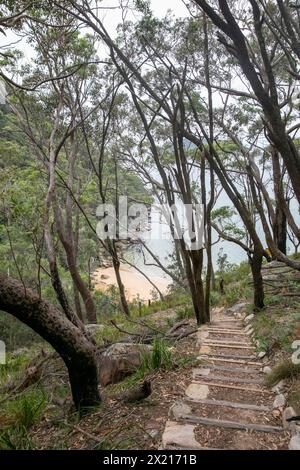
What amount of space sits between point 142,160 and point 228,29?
11.8 meters

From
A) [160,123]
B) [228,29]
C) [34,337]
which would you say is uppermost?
[160,123]

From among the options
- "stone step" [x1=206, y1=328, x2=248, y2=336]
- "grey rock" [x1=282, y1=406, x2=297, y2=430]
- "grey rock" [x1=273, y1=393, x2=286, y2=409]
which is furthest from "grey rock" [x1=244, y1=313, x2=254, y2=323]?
"grey rock" [x1=282, y1=406, x2=297, y2=430]

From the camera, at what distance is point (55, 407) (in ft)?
11.4

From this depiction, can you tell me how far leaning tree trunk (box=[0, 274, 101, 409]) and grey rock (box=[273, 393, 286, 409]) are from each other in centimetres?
163

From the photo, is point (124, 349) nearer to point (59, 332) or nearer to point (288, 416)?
point (59, 332)

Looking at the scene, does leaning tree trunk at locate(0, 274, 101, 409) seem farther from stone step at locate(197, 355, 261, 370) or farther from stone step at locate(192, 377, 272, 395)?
stone step at locate(197, 355, 261, 370)

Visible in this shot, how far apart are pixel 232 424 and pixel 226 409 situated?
29cm

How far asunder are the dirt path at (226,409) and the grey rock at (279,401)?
0.17 ft

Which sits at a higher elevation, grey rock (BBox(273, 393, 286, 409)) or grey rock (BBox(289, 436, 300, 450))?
grey rock (BBox(273, 393, 286, 409))

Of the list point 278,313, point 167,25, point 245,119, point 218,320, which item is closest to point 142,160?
point 245,119

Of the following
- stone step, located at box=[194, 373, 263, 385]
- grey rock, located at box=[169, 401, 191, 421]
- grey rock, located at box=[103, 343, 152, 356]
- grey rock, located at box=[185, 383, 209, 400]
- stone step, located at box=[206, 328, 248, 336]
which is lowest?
grey rock, located at box=[169, 401, 191, 421]

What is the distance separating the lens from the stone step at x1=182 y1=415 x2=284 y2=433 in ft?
8.59

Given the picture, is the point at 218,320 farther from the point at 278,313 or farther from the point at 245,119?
the point at 245,119

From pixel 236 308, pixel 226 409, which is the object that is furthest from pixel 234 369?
pixel 236 308
